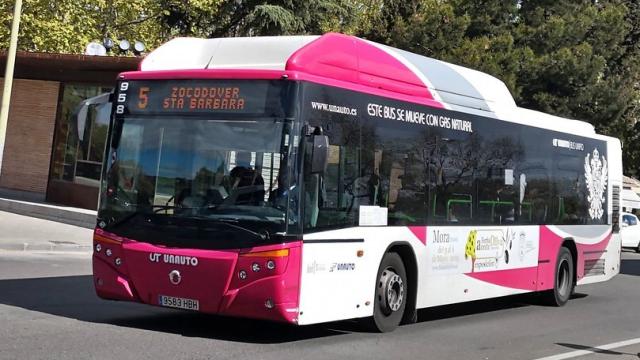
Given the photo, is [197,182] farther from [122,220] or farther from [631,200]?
[631,200]

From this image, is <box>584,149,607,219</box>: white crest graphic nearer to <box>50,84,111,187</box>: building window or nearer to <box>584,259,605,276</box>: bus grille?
<box>584,259,605,276</box>: bus grille

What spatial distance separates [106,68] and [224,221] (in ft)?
61.2

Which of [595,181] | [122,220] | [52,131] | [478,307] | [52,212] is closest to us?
[122,220]

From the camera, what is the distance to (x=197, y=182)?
326 inches

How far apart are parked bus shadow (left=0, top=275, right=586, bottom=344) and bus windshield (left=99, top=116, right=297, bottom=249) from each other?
4.12 ft

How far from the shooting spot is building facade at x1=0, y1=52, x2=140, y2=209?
25.8 meters

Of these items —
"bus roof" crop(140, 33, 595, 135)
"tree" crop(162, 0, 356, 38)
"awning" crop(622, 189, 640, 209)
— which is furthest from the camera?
"awning" crop(622, 189, 640, 209)

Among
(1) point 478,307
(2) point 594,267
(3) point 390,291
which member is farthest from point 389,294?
(2) point 594,267

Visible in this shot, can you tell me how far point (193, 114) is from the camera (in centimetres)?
838

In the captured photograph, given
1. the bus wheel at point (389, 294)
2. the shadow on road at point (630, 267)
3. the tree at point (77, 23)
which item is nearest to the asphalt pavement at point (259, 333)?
the bus wheel at point (389, 294)

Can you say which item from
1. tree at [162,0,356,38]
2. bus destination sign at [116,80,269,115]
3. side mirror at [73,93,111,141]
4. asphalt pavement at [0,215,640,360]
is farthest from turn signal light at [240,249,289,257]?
tree at [162,0,356,38]

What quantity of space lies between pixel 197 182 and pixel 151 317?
7.69 feet

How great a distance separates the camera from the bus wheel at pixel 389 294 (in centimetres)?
929

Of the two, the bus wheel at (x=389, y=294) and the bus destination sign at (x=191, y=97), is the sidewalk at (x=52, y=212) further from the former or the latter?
the bus wheel at (x=389, y=294)
